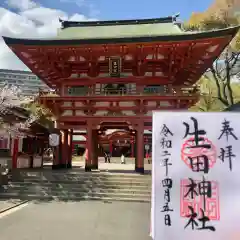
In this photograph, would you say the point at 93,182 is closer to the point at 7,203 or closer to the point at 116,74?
the point at 7,203

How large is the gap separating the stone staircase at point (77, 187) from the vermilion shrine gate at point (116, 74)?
205 centimetres

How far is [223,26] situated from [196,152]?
23.1 meters

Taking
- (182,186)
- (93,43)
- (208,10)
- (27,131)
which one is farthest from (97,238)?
(208,10)

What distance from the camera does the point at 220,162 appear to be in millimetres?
3492

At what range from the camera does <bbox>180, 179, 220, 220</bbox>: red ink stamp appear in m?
3.44

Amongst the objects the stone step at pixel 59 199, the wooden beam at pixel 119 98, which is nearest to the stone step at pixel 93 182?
the stone step at pixel 59 199

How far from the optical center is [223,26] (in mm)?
24203

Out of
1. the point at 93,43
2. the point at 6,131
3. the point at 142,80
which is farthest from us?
the point at 142,80

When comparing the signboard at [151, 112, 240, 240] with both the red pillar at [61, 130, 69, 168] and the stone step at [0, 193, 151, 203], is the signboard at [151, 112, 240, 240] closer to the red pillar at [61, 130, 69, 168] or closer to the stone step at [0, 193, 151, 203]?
the stone step at [0, 193, 151, 203]

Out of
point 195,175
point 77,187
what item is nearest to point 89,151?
point 77,187

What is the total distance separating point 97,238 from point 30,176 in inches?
344

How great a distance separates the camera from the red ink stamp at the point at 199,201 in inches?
135

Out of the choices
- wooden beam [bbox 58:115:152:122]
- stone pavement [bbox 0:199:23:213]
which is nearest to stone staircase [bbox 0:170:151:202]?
stone pavement [bbox 0:199:23:213]

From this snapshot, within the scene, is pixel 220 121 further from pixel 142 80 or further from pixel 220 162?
pixel 142 80
